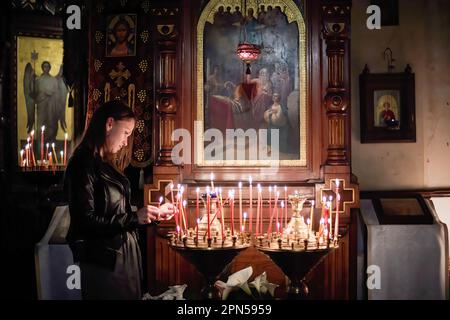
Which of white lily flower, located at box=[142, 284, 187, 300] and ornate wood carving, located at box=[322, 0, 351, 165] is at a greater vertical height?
ornate wood carving, located at box=[322, 0, 351, 165]

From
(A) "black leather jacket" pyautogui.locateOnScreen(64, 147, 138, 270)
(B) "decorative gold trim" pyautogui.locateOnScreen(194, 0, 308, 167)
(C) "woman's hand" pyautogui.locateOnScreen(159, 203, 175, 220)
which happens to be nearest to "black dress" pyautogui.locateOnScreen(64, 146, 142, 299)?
(A) "black leather jacket" pyautogui.locateOnScreen(64, 147, 138, 270)

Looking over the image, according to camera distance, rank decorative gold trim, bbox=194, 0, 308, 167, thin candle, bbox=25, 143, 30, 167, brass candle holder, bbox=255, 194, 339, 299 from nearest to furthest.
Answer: brass candle holder, bbox=255, 194, 339, 299 → decorative gold trim, bbox=194, 0, 308, 167 → thin candle, bbox=25, 143, 30, 167

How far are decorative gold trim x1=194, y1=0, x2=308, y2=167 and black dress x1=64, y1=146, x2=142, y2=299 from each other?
60.9 inches

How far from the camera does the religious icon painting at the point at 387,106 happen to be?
642 centimetres

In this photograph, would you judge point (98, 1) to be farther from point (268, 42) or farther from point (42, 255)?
point (42, 255)

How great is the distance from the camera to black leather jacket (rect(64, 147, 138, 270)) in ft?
13.1

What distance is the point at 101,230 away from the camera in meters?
4.03

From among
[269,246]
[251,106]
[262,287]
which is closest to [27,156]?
[251,106]

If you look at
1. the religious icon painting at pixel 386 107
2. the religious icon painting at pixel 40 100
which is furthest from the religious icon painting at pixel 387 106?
the religious icon painting at pixel 40 100

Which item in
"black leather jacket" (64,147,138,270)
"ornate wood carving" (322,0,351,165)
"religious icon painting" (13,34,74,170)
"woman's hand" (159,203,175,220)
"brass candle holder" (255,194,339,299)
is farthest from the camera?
"religious icon painting" (13,34,74,170)

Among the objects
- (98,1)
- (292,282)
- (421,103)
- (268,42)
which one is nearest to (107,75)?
(98,1)

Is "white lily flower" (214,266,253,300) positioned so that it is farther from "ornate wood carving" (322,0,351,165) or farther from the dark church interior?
"ornate wood carving" (322,0,351,165)

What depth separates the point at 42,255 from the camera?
555 centimetres

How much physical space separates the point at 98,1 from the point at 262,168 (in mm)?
2382
